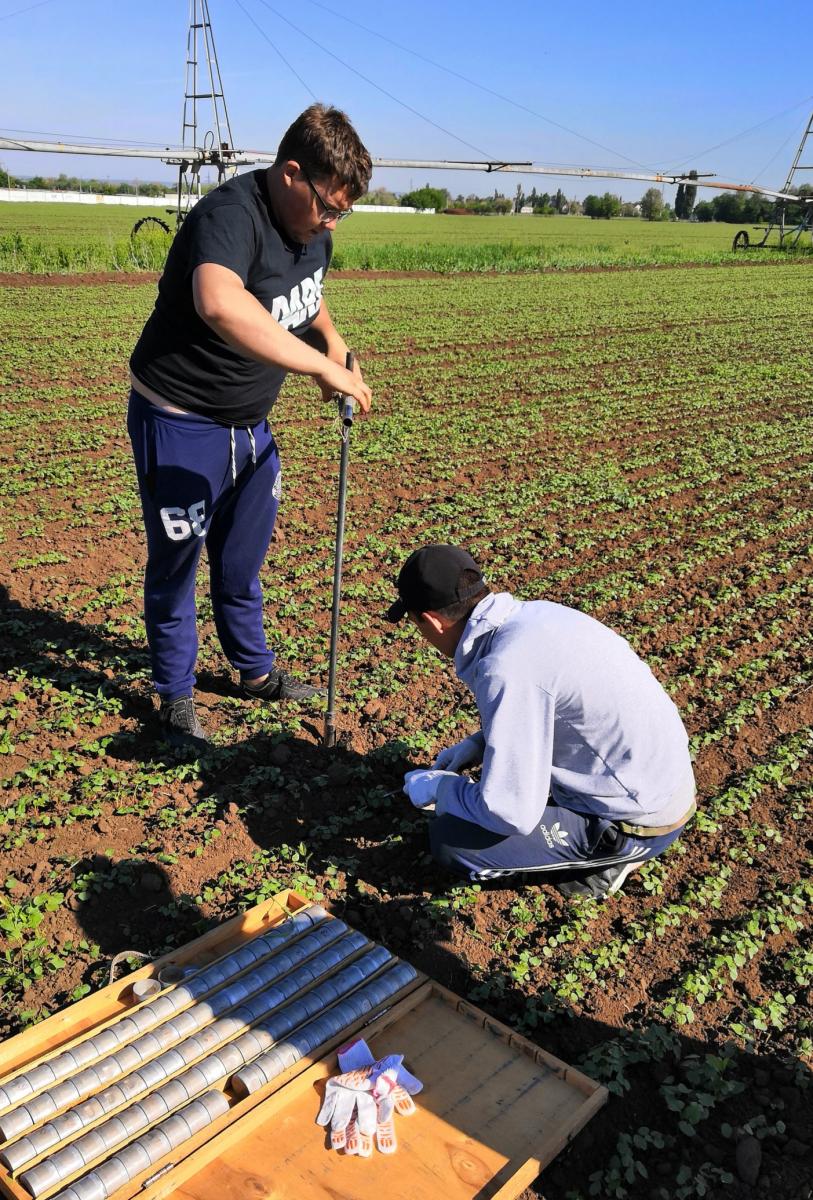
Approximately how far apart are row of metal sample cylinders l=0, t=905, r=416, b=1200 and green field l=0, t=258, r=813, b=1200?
0.44 meters

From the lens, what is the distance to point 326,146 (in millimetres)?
3068

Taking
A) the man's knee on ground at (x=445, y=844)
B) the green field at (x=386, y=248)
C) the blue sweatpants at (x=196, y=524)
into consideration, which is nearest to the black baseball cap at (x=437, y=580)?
the man's knee on ground at (x=445, y=844)

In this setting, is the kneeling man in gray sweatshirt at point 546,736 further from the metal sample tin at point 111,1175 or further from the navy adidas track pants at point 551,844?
the metal sample tin at point 111,1175

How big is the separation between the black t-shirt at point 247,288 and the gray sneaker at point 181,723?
134 centimetres

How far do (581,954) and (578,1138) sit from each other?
68cm

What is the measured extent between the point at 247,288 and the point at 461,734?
231 centimetres

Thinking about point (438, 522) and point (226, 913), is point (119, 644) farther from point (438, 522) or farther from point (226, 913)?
point (438, 522)

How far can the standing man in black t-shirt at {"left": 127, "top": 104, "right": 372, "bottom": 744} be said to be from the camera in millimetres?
3119

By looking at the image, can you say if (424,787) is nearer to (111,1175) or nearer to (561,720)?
(561,720)

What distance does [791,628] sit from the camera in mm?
5730

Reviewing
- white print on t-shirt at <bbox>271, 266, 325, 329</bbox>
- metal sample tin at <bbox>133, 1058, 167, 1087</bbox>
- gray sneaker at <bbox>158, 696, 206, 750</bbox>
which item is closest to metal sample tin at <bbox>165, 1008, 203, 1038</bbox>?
metal sample tin at <bbox>133, 1058, 167, 1087</bbox>

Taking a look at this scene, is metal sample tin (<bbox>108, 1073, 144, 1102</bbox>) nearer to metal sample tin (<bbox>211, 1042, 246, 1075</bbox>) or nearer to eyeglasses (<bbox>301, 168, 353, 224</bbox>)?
metal sample tin (<bbox>211, 1042, 246, 1075</bbox>)

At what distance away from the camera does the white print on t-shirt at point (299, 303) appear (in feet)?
11.8

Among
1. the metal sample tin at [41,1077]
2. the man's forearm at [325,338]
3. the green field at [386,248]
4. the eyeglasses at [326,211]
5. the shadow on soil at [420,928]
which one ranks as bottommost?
the shadow on soil at [420,928]
